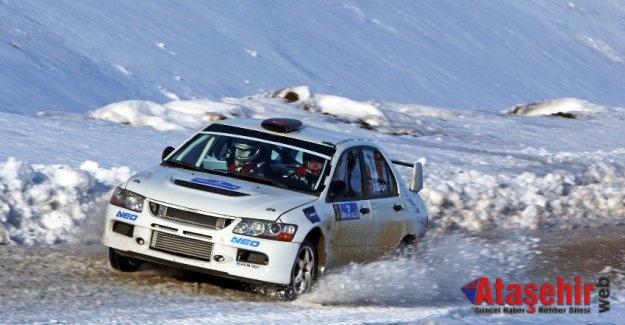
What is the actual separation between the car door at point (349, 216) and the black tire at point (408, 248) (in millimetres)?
747

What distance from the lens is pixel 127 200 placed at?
9.09 m

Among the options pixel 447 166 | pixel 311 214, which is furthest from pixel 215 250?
pixel 447 166

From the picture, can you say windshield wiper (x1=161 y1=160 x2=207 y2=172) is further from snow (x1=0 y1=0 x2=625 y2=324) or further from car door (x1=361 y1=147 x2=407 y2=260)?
car door (x1=361 y1=147 x2=407 y2=260)

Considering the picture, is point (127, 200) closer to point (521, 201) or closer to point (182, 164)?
point (182, 164)

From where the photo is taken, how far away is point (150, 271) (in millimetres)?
9562

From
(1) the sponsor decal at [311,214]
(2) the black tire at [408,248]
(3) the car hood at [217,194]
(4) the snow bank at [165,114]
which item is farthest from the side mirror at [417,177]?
(4) the snow bank at [165,114]

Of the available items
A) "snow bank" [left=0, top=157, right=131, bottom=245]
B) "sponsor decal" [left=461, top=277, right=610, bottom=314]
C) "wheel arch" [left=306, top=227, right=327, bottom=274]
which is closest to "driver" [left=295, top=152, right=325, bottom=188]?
"wheel arch" [left=306, top=227, right=327, bottom=274]

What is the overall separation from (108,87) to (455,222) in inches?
466

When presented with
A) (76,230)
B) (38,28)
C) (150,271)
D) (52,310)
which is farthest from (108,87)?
(52,310)

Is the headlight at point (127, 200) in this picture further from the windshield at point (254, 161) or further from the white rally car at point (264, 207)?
the windshield at point (254, 161)

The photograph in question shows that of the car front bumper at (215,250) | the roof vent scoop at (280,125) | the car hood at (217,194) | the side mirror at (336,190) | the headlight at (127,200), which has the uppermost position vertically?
the roof vent scoop at (280,125)

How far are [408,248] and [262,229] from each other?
2.52 m

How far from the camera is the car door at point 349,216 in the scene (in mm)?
9508

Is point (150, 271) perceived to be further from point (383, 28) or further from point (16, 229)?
point (383, 28)
